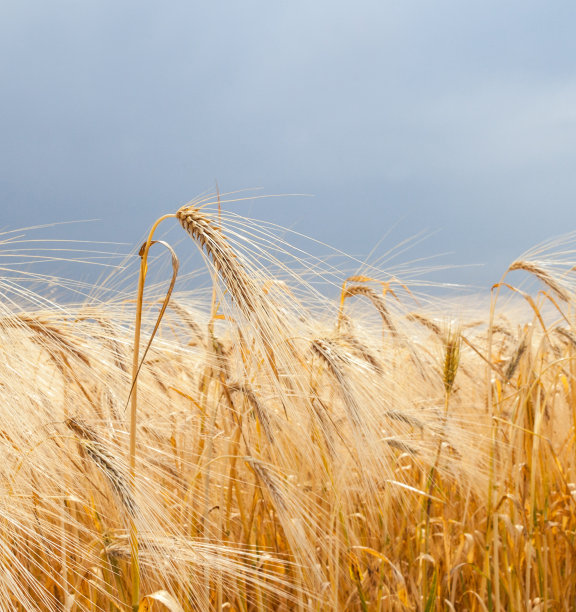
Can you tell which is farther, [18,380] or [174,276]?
[18,380]

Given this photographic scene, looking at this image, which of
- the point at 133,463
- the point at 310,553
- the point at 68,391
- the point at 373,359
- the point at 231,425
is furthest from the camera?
the point at 373,359

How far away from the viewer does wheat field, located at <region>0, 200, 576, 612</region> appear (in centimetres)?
116

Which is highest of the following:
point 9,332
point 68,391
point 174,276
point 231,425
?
point 174,276

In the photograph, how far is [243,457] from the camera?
1.46 m

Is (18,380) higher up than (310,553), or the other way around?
(18,380)

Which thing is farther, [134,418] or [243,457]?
[243,457]

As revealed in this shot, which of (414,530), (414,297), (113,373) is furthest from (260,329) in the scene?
(414,297)

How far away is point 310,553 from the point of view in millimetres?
1421

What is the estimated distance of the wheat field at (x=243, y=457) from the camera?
1156 millimetres

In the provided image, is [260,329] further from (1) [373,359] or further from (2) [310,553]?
(1) [373,359]

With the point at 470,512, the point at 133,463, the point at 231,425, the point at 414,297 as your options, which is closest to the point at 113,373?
the point at 133,463

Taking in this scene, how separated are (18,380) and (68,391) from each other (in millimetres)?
345

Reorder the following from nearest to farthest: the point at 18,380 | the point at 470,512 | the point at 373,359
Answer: the point at 18,380, the point at 373,359, the point at 470,512

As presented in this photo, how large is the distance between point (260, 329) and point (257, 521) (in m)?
1.04
